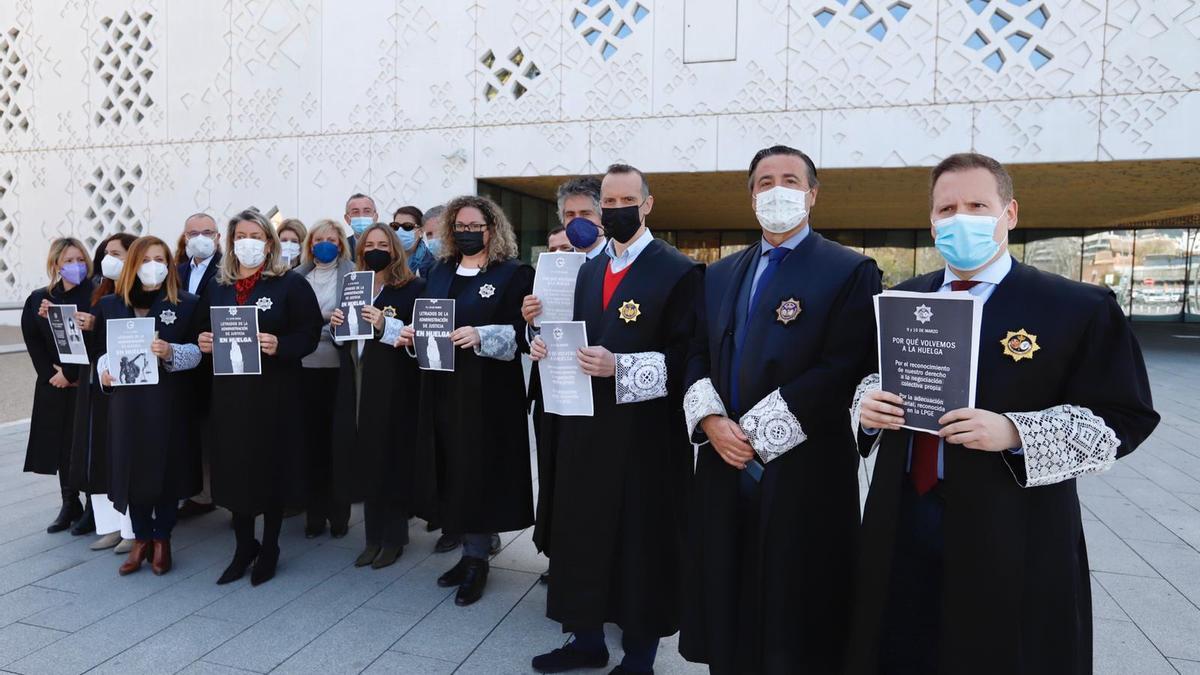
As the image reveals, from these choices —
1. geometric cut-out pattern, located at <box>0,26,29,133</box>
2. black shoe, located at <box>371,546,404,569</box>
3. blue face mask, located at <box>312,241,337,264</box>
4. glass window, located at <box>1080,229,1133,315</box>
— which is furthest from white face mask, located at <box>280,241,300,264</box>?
glass window, located at <box>1080,229,1133,315</box>

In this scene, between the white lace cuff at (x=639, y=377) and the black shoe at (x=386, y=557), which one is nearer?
the white lace cuff at (x=639, y=377)

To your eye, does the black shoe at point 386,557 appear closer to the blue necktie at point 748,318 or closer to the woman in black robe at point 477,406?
the woman in black robe at point 477,406

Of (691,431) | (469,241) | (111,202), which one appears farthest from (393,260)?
(111,202)

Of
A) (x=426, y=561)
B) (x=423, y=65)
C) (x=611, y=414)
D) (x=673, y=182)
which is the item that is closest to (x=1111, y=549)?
(x=611, y=414)

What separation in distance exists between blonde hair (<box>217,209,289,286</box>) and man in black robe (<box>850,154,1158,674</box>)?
375 centimetres

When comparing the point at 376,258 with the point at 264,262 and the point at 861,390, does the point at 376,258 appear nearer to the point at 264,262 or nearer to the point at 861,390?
the point at 264,262

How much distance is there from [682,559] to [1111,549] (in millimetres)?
3573

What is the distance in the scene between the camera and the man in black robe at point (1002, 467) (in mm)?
1982

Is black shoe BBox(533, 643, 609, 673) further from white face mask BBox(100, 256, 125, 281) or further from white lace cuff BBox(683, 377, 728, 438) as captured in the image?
white face mask BBox(100, 256, 125, 281)

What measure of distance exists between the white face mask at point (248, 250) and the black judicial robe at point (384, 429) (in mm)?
806

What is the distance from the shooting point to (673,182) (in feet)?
50.0

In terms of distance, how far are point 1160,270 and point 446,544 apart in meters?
31.6

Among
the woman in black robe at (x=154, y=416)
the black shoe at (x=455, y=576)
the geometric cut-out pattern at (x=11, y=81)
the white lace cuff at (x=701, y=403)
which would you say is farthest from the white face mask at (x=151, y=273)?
the geometric cut-out pattern at (x=11, y=81)

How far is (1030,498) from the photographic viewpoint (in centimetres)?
207
